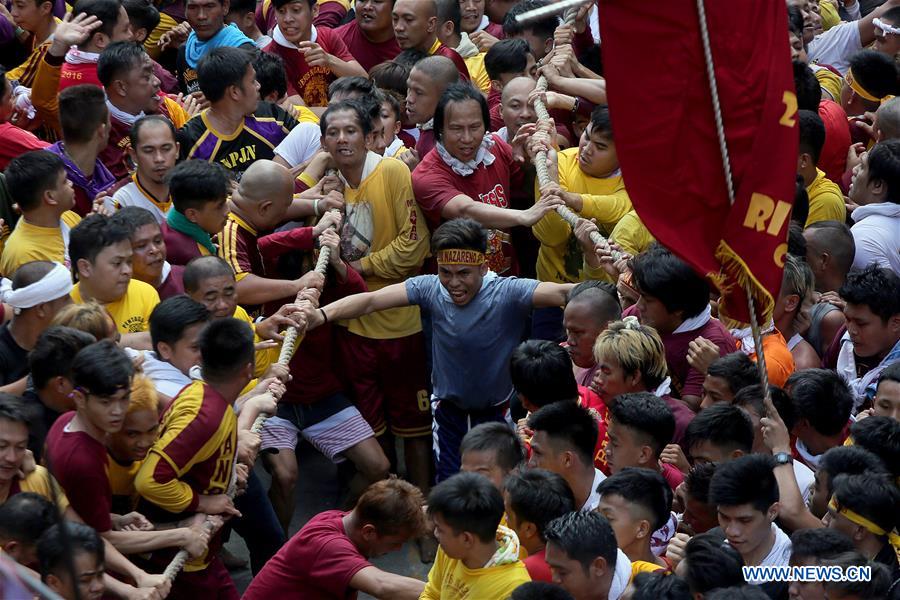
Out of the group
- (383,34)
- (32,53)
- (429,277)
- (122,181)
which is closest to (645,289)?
(429,277)

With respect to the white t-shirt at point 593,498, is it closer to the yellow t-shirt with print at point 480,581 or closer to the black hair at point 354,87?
the yellow t-shirt with print at point 480,581

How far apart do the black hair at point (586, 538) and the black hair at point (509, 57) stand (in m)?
4.93

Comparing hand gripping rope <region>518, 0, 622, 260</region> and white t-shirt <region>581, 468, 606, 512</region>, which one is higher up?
white t-shirt <region>581, 468, 606, 512</region>

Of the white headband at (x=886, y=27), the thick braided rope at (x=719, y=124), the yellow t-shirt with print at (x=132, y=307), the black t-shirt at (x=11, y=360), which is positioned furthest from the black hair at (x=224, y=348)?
the white headband at (x=886, y=27)

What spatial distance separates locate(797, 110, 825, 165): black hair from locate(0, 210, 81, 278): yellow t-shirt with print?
437 cm

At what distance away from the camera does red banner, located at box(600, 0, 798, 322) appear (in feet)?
15.2

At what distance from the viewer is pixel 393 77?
923 cm

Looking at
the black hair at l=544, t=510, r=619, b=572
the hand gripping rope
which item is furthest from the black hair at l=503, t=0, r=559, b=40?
the black hair at l=544, t=510, r=619, b=572

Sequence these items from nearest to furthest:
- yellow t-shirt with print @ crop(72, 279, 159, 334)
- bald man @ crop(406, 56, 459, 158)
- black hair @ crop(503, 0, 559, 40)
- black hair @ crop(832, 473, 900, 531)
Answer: black hair @ crop(832, 473, 900, 531) → yellow t-shirt with print @ crop(72, 279, 159, 334) → bald man @ crop(406, 56, 459, 158) → black hair @ crop(503, 0, 559, 40)

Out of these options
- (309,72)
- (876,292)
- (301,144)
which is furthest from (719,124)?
(309,72)

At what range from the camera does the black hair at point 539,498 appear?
5.14 metres

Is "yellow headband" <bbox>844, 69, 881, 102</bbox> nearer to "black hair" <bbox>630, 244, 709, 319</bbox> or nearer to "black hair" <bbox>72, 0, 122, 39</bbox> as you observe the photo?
"black hair" <bbox>630, 244, 709, 319</bbox>

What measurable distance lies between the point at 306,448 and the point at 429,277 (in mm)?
1804

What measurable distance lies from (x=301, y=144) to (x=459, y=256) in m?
1.74
